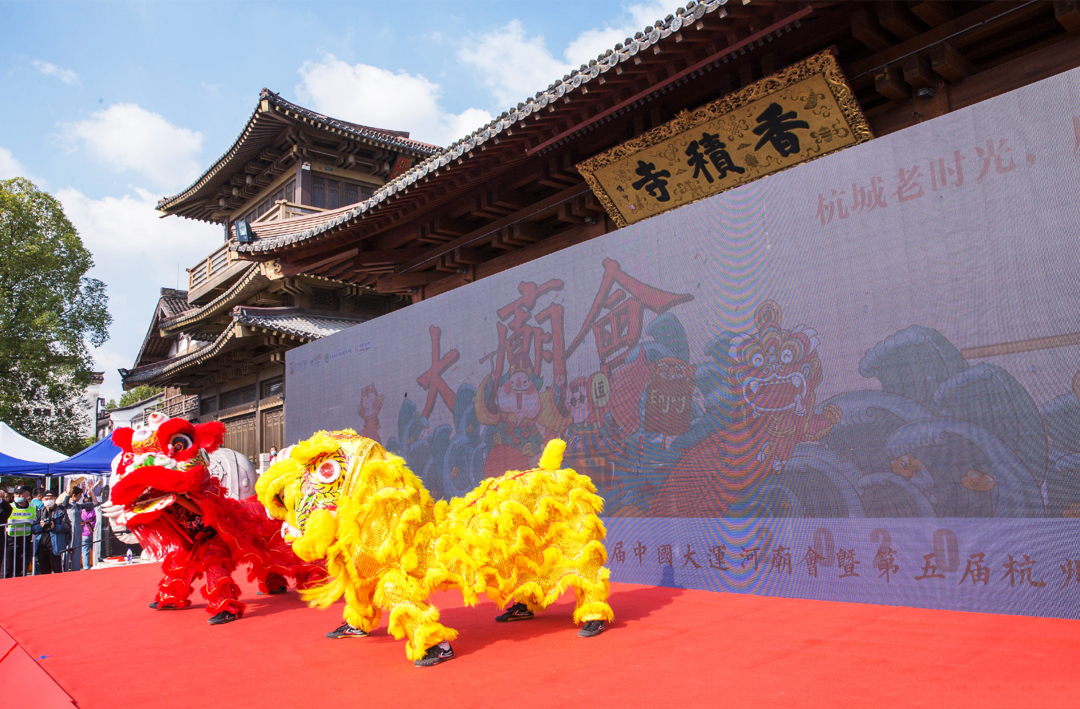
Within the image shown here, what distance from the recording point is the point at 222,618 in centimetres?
448

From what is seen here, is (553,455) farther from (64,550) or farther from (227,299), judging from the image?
(227,299)

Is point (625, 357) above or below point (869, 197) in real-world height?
below

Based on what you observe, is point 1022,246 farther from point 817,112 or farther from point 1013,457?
point 817,112

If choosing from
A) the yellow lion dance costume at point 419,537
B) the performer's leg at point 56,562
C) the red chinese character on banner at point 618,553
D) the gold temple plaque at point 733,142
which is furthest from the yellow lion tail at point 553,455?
the performer's leg at point 56,562

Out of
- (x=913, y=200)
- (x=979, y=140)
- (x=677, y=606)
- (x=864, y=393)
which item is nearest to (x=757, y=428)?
(x=864, y=393)

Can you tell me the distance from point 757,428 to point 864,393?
0.65 metres

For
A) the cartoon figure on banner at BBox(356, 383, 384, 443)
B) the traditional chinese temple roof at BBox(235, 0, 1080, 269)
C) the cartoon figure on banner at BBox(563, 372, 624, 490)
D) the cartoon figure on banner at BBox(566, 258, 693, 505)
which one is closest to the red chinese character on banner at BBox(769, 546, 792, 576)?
the cartoon figure on banner at BBox(566, 258, 693, 505)

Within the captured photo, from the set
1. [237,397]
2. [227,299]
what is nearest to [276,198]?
[227,299]

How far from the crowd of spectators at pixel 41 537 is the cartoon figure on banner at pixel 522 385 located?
6681 millimetres

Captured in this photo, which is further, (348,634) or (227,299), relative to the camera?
(227,299)

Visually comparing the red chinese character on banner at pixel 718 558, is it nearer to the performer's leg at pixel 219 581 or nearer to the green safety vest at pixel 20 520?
the performer's leg at pixel 219 581

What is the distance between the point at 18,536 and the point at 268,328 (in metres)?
4.51

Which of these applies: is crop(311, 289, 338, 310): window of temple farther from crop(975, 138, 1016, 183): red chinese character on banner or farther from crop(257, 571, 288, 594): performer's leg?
crop(975, 138, 1016, 183): red chinese character on banner

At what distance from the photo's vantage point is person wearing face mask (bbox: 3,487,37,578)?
869 centimetres
